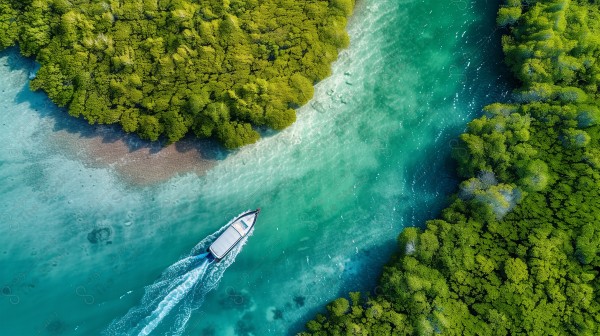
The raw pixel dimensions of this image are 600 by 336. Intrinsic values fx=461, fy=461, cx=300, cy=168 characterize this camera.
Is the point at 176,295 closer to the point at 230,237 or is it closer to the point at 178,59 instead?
the point at 230,237

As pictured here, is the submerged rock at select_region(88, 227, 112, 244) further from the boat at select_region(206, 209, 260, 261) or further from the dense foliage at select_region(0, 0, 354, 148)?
the boat at select_region(206, 209, 260, 261)

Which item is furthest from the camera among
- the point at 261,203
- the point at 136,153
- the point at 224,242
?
the point at 136,153

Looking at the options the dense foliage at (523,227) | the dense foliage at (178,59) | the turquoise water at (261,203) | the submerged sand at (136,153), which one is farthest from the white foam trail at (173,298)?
the dense foliage at (178,59)

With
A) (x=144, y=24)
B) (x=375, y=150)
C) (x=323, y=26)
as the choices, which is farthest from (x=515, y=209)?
(x=144, y=24)

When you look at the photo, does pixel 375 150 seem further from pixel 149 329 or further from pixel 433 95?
pixel 149 329

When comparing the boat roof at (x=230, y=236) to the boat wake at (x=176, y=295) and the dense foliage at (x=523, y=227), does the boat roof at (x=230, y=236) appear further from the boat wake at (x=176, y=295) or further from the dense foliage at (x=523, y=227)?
the dense foliage at (x=523, y=227)

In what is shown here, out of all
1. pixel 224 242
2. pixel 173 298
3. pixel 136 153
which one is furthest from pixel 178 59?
pixel 173 298

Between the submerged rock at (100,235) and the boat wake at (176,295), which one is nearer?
the boat wake at (176,295)

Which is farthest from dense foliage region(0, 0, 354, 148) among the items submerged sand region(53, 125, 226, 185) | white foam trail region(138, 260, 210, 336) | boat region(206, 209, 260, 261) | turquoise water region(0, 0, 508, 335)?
white foam trail region(138, 260, 210, 336)
